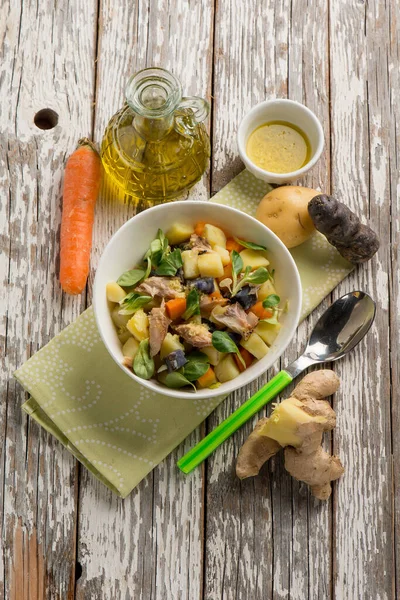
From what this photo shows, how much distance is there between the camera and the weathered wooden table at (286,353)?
2385 millimetres

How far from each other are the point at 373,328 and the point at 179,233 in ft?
2.71

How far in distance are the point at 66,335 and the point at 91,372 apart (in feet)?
0.52

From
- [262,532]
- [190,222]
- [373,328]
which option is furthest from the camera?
[373,328]

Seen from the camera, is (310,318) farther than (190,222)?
Yes

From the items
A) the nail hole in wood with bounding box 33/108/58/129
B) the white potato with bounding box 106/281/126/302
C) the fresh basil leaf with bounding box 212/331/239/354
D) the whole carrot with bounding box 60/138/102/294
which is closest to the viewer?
the fresh basil leaf with bounding box 212/331/239/354

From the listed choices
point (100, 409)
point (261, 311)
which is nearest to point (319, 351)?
point (261, 311)

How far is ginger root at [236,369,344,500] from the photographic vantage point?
2.25 meters

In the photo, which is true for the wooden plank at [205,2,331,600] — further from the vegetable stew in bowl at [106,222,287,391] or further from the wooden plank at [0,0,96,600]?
Result: the wooden plank at [0,0,96,600]

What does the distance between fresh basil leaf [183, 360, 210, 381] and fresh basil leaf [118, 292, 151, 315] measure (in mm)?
239

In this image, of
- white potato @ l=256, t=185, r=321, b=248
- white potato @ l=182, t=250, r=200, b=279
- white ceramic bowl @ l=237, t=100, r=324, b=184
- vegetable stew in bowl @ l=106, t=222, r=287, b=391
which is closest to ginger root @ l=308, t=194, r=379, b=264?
white potato @ l=256, t=185, r=321, b=248

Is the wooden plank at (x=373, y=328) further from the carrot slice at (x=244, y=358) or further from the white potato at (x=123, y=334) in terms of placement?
the white potato at (x=123, y=334)

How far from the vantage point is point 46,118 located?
2598mm

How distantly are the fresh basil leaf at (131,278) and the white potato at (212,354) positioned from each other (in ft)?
1.04

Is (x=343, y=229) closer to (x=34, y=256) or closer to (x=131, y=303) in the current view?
(x=131, y=303)
